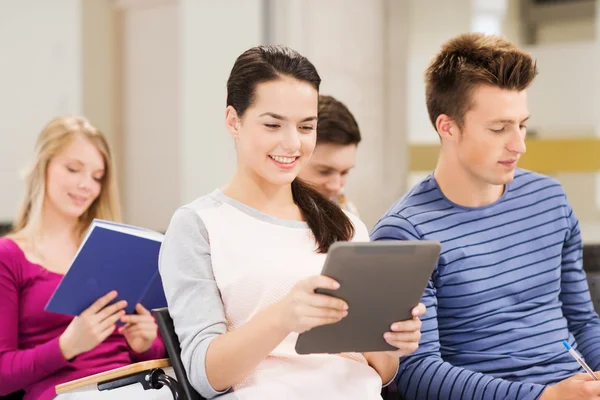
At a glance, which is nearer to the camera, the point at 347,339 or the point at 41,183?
the point at 347,339

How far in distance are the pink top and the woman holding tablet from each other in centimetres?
79

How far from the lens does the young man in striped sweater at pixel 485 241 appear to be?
212 cm

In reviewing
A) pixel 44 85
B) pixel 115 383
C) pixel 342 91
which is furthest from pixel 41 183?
pixel 44 85

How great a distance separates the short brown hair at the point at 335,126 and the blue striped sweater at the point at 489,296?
1.65ft

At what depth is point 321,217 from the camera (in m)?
1.86

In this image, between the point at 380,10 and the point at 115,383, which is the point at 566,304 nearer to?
the point at 115,383

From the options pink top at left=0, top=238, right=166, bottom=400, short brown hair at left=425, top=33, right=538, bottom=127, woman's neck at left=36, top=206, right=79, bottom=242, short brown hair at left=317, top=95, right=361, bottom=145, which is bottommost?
pink top at left=0, top=238, right=166, bottom=400

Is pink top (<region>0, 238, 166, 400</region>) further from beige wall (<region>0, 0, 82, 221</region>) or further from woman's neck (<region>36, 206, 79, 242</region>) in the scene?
beige wall (<region>0, 0, 82, 221</region>)

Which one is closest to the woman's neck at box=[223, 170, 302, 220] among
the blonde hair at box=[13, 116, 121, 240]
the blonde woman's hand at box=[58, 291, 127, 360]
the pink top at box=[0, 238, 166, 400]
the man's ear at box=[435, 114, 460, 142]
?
the man's ear at box=[435, 114, 460, 142]

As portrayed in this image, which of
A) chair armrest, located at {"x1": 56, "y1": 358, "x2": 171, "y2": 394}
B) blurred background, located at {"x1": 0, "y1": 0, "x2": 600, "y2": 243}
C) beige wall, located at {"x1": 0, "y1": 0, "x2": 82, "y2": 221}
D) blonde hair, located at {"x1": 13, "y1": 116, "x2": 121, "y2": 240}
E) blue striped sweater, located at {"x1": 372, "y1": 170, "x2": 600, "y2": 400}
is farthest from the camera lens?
beige wall, located at {"x1": 0, "y1": 0, "x2": 82, "y2": 221}

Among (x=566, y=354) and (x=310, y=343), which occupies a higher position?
(x=310, y=343)

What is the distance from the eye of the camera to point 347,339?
5.20ft

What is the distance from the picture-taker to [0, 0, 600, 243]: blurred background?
457 centimetres

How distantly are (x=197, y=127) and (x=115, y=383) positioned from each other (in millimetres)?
3762
